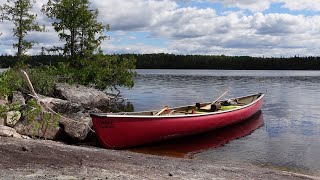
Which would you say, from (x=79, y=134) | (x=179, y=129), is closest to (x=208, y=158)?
(x=179, y=129)

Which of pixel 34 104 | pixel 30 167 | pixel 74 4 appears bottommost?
pixel 30 167

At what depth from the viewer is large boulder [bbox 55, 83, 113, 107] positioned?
897 inches

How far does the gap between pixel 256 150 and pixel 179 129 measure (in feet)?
10.2

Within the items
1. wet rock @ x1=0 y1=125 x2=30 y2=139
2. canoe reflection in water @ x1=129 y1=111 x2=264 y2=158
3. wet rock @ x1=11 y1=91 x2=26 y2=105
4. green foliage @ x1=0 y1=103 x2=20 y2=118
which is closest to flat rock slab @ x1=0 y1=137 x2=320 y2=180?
wet rock @ x1=0 y1=125 x2=30 y2=139

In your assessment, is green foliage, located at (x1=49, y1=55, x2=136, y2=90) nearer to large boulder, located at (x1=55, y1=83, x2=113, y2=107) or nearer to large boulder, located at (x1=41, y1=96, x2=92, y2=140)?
large boulder, located at (x1=55, y1=83, x2=113, y2=107)

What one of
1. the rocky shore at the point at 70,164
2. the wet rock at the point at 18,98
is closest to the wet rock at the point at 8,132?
the rocky shore at the point at 70,164

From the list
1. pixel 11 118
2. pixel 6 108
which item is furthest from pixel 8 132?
pixel 11 118

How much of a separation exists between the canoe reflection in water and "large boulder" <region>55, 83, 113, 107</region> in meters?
7.40

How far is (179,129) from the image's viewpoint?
1606 cm

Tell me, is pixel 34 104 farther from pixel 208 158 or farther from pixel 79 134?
pixel 208 158

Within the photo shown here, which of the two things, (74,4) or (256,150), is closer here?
(256,150)

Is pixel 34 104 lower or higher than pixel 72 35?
lower

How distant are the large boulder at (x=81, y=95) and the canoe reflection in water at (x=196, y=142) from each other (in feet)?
24.3

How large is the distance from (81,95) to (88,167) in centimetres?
1561
